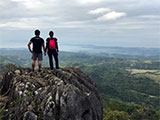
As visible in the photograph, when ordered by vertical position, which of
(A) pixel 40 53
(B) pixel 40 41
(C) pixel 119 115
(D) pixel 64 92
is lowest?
(C) pixel 119 115

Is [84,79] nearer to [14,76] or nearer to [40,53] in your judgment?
[40,53]

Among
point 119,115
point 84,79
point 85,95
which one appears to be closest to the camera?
point 85,95

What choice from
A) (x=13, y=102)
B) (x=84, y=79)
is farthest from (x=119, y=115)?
(x=13, y=102)

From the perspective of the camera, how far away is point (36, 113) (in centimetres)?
1547

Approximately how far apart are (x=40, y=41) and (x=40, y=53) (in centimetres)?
170

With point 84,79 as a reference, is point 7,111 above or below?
below

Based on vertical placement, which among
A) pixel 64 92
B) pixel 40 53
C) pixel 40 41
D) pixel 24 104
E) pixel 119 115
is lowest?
pixel 119 115

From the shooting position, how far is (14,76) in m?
21.6

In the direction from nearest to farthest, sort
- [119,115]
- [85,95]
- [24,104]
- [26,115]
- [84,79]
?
1. [26,115]
2. [24,104]
3. [85,95]
4. [84,79]
5. [119,115]

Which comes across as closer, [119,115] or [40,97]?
[40,97]

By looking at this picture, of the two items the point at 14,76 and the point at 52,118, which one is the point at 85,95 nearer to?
the point at 52,118

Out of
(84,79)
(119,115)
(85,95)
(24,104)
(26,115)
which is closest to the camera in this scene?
(26,115)

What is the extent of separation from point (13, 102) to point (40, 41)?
7754mm

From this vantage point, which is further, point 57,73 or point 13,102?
point 57,73
